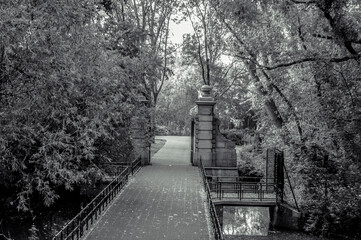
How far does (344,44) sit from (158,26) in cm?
2003

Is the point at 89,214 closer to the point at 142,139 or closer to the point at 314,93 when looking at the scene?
the point at 314,93

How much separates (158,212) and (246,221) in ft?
33.3

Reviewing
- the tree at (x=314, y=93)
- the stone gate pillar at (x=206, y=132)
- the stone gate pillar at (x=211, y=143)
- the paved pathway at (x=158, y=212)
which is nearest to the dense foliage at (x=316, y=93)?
the tree at (x=314, y=93)

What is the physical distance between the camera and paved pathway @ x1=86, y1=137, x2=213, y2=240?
1021 centimetres

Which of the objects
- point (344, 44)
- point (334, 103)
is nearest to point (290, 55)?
point (334, 103)

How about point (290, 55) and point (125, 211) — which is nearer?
point (125, 211)

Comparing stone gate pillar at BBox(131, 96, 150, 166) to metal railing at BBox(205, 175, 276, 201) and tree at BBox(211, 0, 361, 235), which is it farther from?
tree at BBox(211, 0, 361, 235)

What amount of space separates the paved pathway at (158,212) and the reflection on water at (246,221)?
327cm

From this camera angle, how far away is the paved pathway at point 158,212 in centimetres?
1021

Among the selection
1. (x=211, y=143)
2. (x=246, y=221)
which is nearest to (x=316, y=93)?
(x=211, y=143)

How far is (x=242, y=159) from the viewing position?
90.6ft

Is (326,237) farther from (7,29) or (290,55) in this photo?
(7,29)

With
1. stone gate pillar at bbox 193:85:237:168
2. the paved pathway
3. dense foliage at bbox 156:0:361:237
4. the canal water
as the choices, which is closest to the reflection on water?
the canal water

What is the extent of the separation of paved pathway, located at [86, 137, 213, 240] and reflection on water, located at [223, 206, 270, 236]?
10.7 ft
